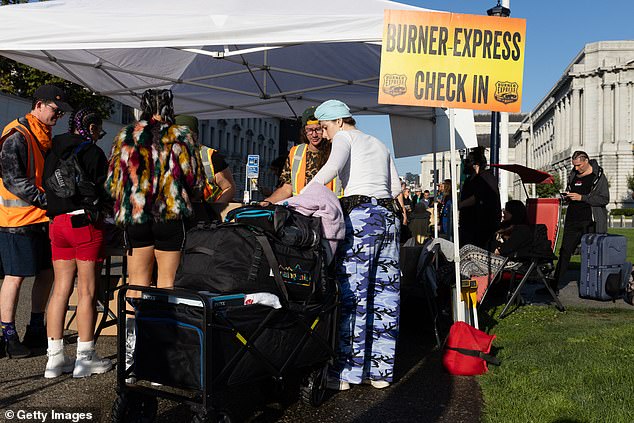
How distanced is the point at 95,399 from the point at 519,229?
Answer: 535cm

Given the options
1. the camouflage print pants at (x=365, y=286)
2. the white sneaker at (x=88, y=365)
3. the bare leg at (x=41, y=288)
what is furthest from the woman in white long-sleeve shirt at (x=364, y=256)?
the bare leg at (x=41, y=288)

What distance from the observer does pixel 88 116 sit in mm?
5203

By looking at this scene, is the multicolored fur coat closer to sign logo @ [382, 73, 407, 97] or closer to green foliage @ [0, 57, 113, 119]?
sign logo @ [382, 73, 407, 97]

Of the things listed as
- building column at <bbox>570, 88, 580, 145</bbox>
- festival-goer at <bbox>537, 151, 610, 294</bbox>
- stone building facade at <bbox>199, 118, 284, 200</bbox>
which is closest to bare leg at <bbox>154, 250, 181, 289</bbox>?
festival-goer at <bbox>537, 151, 610, 294</bbox>

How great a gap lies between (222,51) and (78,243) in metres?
2.88

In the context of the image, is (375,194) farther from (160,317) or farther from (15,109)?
(15,109)

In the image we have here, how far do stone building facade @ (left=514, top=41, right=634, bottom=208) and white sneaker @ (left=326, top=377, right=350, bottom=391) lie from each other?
104239 mm

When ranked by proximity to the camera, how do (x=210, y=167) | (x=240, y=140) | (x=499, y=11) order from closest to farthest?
(x=210, y=167)
(x=499, y=11)
(x=240, y=140)

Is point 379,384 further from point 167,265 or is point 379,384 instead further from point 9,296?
point 9,296

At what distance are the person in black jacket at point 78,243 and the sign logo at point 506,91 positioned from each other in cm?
309

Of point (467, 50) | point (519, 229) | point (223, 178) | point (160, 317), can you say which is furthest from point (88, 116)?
point (519, 229)

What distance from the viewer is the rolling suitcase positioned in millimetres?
9477

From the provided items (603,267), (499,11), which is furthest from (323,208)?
(499,11)

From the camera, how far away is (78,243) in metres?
4.88
